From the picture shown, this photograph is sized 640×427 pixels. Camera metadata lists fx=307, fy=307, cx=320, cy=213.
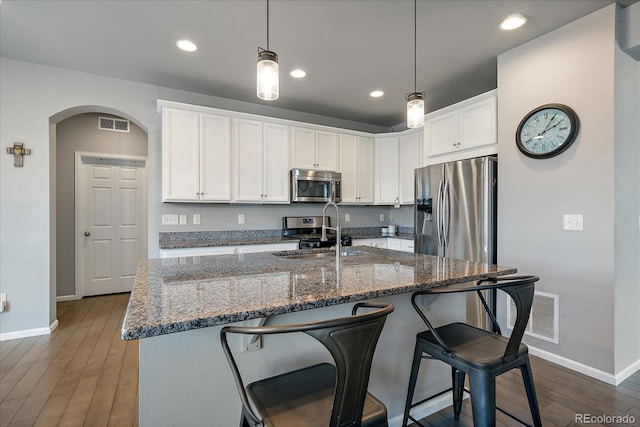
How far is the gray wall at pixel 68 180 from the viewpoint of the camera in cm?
430

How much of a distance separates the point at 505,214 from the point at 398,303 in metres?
1.77

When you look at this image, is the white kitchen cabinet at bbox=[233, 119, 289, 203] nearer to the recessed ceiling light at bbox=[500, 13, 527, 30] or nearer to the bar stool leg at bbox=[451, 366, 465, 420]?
the recessed ceiling light at bbox=[500, 13, 527, 30]

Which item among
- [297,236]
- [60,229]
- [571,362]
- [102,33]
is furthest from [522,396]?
[60,229]

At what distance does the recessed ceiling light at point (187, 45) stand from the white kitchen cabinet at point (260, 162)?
990 mm

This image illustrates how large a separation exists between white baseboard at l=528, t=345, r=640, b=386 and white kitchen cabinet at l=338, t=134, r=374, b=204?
109 inches

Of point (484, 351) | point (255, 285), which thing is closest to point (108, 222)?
point (255, 285)

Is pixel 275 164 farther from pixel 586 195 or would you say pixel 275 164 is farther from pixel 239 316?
pixel 239 316

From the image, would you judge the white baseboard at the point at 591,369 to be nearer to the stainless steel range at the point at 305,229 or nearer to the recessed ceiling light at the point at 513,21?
the stainless steel range at the point at 305,229

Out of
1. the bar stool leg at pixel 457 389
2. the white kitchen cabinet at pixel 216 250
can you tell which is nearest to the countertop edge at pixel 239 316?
the bar stool leg at pixel 457 389

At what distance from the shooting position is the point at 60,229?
4.32m

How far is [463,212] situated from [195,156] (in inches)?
114

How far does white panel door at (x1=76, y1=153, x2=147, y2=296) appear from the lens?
4473mm

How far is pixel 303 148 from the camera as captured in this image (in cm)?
411

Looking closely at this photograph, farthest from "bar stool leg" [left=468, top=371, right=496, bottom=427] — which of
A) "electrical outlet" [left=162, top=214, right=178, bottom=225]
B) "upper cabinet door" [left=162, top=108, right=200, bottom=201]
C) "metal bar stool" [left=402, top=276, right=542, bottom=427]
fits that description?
"electrical outlet" [left=162, top=214, right=178, bottom=225]
